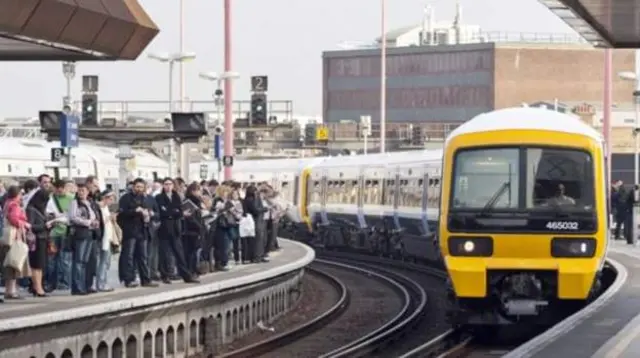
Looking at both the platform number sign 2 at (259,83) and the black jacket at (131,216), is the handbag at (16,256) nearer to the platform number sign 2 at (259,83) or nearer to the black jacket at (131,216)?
the black jacket at (131,216)

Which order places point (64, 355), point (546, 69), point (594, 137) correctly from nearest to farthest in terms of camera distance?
point (64, 355) → point (594, 137) → point (546, 69)

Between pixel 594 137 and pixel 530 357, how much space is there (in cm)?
762

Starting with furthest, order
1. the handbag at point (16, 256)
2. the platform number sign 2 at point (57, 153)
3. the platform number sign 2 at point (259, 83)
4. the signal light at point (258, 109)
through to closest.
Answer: the platform number sign 2 at point (259, 83) → the signal light at point (258, 109) → the platform number sign 2 at point (57, 153) → the handbag at point (16, 256)

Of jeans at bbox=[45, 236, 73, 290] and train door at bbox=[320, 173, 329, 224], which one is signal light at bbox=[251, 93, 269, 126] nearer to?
train door at bbox=[320, 173, 329, 224]

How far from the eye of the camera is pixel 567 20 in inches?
790

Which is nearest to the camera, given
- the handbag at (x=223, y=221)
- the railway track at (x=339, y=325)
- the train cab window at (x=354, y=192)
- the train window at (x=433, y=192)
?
the railway track at (x=339, y=325)

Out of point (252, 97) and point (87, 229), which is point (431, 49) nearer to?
point (252, 97)

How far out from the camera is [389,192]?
43875 mm

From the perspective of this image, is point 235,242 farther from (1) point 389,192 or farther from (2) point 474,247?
(1) point 389,192

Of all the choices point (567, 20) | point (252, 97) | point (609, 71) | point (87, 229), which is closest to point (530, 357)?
point (567, 20)

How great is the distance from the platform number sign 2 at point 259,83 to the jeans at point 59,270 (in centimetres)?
2775

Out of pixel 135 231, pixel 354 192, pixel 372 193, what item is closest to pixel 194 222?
pixel 135 231

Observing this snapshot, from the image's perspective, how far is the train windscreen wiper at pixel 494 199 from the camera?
73.9ft

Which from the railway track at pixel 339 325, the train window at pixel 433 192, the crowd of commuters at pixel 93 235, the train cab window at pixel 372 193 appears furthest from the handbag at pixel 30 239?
the train cab window at pixel 372 193
